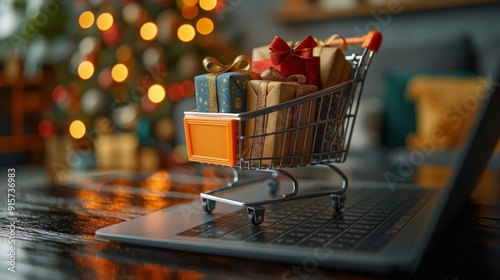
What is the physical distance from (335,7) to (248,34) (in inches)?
24.1

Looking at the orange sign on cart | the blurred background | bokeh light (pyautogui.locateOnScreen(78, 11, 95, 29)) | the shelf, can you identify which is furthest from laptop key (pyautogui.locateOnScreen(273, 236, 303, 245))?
bokeh light (pyautogui.locateOnScreen(78, 11, 95, 29))

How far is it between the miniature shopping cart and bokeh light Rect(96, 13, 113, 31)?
2.65 meters

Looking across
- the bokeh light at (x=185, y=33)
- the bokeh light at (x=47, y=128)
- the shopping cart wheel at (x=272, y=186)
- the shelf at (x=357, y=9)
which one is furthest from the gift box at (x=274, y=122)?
the bokeh light at (x=47, y=128)

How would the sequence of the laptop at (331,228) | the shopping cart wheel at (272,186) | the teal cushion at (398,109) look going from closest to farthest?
the laptop at (331,228) → the shopping cart wheel at (272,186) → the teal cushion at (398,109)

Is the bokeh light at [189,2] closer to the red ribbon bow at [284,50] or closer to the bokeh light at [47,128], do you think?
A: the bokeh light at [47,128]

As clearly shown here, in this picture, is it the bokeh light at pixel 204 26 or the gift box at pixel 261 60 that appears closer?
the gift box at pixel 261 60

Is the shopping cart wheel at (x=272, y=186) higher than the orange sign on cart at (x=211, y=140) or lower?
lower

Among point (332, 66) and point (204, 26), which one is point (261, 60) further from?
point (204, 26)

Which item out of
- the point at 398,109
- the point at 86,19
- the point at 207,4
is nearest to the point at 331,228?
the point at 398,109

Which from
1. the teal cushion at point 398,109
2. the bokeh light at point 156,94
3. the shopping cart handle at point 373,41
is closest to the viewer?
the shopping cart handle at point 373,41

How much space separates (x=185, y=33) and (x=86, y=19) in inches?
24.8

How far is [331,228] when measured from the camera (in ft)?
1.97

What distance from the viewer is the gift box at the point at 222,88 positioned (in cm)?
64

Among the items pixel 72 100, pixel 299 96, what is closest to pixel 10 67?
pixel 72 100
